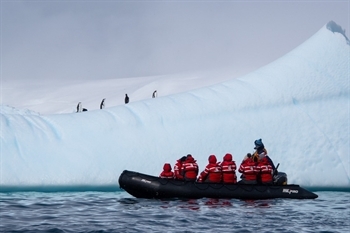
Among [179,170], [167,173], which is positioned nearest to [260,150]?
[179,170]

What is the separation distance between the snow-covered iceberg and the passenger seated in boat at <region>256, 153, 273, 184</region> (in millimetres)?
1499

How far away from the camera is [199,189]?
532 inches

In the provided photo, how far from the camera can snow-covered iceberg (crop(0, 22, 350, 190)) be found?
14812 mm

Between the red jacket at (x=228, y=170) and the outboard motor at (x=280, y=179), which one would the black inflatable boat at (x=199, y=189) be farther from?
the outboard motor at (x=280, y=179)

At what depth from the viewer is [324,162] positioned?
15.2m

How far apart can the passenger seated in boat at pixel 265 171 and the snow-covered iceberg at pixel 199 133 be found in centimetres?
150

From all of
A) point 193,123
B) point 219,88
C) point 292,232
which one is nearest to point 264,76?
point 219,88

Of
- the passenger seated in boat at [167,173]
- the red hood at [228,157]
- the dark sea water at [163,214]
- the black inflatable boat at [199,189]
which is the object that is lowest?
the dark sea water at [163,214]

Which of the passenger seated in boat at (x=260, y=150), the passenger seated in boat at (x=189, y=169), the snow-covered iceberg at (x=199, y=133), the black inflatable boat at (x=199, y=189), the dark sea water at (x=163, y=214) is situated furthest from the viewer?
the snow-covered iceberg at (x=199, y=133)

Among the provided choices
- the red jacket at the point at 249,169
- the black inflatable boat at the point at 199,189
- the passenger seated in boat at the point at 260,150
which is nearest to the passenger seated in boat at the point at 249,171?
the red jacket at the point at 249,169

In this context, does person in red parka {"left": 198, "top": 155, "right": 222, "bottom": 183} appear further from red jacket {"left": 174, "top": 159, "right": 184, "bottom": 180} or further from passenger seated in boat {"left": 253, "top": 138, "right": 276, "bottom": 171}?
passenger seated in boat {"left": 253, "top": 138, "right": 276, "bottom": 171}

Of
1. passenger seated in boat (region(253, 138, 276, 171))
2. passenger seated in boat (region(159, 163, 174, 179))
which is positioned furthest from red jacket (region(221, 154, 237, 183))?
passenger seated in boat (region(159, 163, 174, 179))

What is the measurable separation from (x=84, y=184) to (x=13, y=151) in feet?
5.99

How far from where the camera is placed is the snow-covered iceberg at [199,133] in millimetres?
14812
